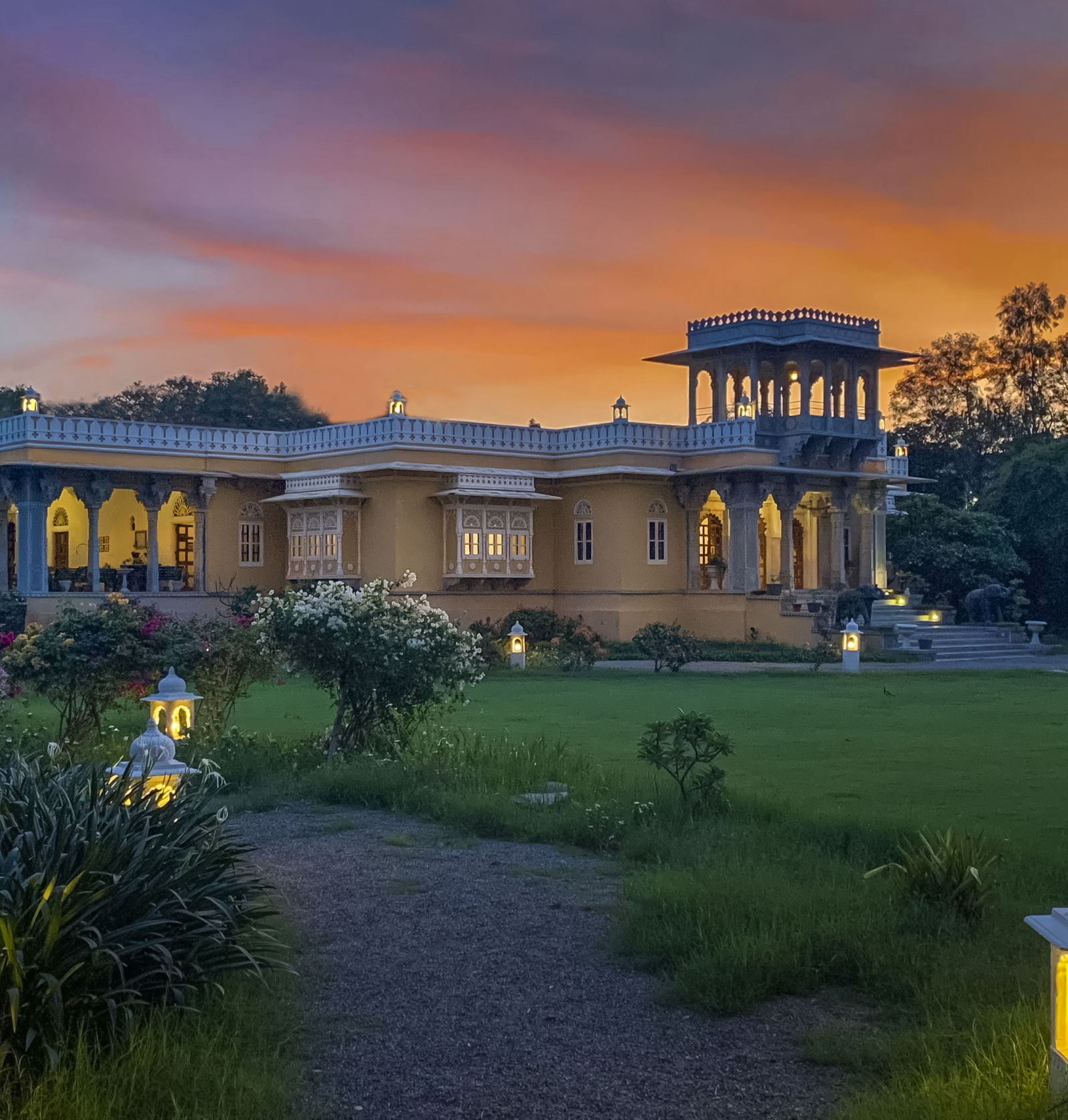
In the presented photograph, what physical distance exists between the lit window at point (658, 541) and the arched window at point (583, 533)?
50.2 inches

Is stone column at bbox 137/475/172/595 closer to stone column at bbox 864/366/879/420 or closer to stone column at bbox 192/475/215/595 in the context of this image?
stone column at bbox 192/475/215/595

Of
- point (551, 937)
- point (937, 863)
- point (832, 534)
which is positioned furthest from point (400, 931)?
point (832, 534)

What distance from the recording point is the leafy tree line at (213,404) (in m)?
45.6

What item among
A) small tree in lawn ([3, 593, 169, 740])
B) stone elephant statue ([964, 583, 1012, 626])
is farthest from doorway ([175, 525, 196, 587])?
small tree in lawn ([3, 593, 169, 740])

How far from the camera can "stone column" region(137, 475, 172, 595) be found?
27938 millimetres

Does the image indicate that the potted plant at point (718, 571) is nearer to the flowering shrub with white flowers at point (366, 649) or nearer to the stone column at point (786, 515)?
the stone column at point (786, 515)

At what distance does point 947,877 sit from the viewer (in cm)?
620

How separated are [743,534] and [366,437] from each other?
8.15 metres

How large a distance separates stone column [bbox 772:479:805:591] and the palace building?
2.1 inches

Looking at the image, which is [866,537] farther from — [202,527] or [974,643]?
[202,527]

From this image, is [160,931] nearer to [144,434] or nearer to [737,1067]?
[737,1067]

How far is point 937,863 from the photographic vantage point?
6.20 m

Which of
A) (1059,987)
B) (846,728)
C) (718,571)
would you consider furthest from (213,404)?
(1059,987)

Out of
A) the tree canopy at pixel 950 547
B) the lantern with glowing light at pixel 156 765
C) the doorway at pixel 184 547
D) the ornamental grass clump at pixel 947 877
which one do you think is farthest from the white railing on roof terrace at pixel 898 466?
the lantern with glowing light at pixel 156 765
